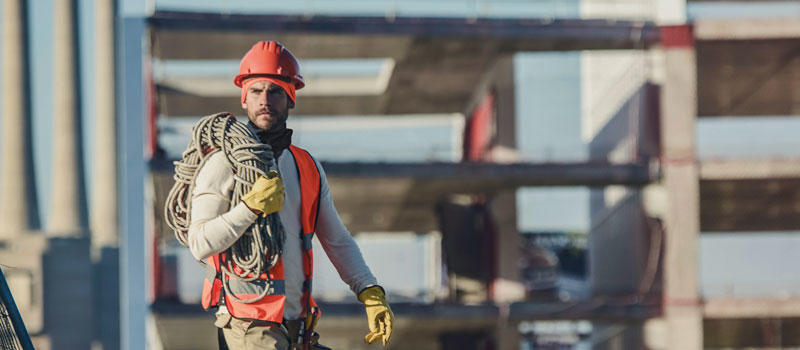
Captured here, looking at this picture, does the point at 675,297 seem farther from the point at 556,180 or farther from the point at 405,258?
the point at 405,258

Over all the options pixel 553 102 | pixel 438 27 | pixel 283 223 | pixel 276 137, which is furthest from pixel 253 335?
pixel 553 102

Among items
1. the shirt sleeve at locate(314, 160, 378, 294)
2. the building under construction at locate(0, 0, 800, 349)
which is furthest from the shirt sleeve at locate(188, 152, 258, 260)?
the building under construction at locate(0, 0, 800, 349)

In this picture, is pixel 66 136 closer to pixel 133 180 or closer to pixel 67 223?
pixel 67 223

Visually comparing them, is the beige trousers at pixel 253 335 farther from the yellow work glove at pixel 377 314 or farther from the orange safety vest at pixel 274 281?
the yellow work glove at pixel 377 314

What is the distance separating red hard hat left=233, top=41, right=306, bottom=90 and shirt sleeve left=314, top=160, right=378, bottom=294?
1.69 ft

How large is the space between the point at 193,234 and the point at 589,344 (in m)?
53.0

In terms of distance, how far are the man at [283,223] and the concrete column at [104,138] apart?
312 feet

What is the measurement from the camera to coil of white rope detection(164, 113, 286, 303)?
5336 mm

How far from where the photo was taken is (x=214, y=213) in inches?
213

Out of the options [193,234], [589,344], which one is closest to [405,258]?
[589,344]

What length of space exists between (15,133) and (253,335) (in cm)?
8815

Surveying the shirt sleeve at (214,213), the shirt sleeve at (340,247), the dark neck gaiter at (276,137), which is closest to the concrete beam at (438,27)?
the shirt sleeve at (340,247)

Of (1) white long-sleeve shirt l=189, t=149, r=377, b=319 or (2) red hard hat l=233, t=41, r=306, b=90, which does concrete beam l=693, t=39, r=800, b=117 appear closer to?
(1) white long-sleeve shirt l=189, t=149, r=377, b=319

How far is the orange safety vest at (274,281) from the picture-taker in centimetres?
539
